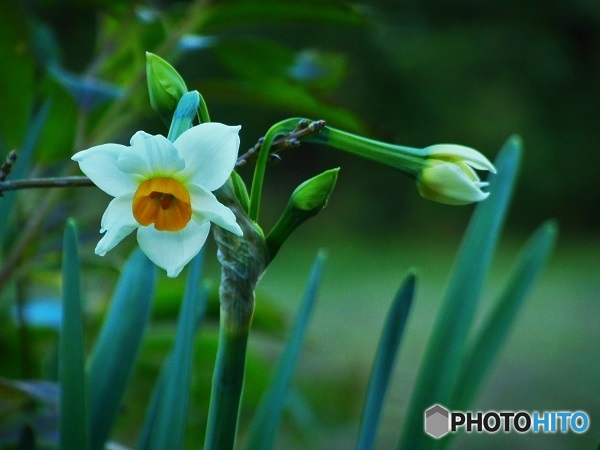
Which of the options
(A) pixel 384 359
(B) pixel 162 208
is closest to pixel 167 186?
(B) pixel 162 208

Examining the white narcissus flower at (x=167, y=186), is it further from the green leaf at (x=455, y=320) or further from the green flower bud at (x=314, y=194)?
the green leaf at (x=455, y=320)

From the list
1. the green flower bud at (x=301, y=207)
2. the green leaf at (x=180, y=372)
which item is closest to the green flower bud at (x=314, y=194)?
the green flower bud at (x=301, y=207)

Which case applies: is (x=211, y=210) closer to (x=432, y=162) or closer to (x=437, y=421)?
(x=432, y=162)

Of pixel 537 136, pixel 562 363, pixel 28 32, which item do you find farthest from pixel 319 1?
pixel 537 136

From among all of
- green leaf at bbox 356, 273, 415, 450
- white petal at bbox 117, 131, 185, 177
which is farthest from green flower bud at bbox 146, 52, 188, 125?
green leaf at bbox 356, 273, 415, 450

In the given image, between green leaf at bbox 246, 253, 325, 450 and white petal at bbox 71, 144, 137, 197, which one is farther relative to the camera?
green leaf at bbox 246, 253, 325, 450

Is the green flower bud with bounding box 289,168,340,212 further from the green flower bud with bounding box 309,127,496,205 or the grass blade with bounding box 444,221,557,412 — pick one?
the grass blade with bounding box 444,221,557,412
